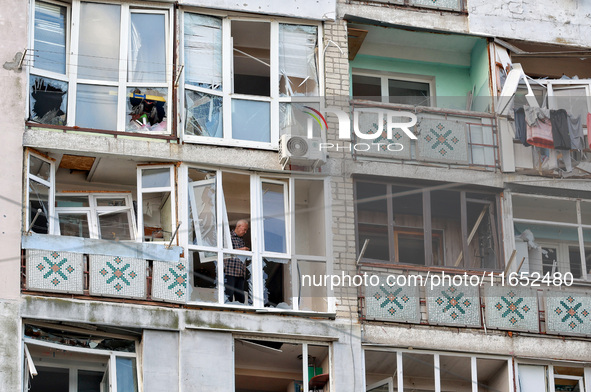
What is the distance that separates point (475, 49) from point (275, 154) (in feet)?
15.3

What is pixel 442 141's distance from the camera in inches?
949

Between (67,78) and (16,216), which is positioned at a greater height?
(67,78)

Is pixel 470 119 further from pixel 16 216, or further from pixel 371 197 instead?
pixel 16 216

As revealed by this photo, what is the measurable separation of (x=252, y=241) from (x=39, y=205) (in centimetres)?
334

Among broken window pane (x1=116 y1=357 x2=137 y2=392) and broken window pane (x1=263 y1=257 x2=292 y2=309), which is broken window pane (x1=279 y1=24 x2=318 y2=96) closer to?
broken window pane (x1=263 y1=257 x2=292 y2=309)

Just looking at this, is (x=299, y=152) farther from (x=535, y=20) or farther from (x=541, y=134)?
(x=535, y=20)

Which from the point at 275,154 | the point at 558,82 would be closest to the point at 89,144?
the point at 275,154

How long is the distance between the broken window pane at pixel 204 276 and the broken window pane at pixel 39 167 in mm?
2567

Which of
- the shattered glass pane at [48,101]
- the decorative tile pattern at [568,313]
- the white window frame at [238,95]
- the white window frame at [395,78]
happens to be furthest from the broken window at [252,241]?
the decorative tile pattern at [568,313]

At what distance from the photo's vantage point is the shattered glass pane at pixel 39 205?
71.7ft

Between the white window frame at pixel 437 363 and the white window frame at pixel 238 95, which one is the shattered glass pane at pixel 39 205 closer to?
the white window frame at pixel 238 95

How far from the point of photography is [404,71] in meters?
25.8

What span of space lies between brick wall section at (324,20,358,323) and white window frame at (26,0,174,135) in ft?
8.75

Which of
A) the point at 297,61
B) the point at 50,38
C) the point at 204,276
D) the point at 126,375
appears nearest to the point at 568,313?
the point at 204,276
